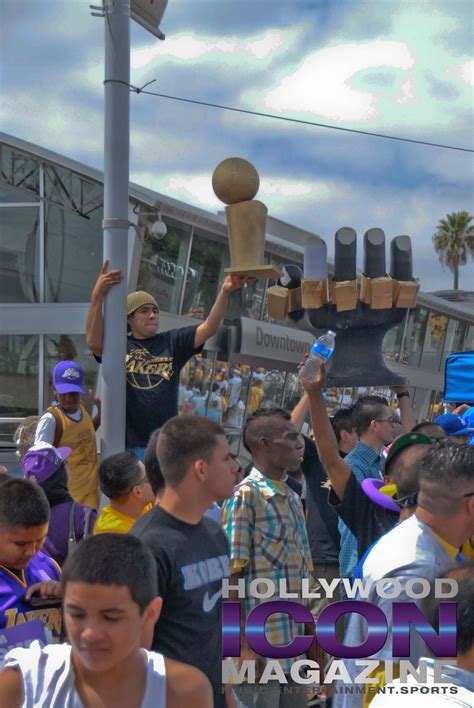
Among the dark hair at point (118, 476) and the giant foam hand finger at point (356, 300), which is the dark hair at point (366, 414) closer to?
the giant foam hand finger at point (356, 300)

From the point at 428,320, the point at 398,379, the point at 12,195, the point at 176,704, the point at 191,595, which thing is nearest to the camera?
the point at 176,704

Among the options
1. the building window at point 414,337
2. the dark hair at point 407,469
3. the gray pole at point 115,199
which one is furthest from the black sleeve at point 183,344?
the building window at point 414,337

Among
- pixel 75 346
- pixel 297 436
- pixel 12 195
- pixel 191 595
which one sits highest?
pixel 12 195

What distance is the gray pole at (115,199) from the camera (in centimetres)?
535

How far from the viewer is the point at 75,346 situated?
15.5 meters

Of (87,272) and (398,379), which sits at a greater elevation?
(87,272)

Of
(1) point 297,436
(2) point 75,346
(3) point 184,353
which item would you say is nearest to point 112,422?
(3) point 184,353

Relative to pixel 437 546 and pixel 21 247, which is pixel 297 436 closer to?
pixel 437 546

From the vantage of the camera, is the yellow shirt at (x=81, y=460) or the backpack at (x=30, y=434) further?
the yellow shirt at (x=81, y=460)

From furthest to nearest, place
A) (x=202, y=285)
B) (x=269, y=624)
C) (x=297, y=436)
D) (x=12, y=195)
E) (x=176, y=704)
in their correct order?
(x=202, y=285), (x=12, y=195), (x=297, y=436), (x=269, y=624), (x=176, y=704)

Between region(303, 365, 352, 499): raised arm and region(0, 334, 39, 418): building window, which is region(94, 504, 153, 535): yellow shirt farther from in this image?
region(0, 334, 39, 418): building window

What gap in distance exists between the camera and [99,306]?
17.9 ft

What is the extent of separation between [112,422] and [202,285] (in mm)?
11841

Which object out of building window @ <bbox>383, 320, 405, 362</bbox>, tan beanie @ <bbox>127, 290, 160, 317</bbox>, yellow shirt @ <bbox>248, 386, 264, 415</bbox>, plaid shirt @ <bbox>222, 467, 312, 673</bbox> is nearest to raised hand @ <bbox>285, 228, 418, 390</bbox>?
tan beanie @ <bbox>127, 290, 160, 317</bbox>
